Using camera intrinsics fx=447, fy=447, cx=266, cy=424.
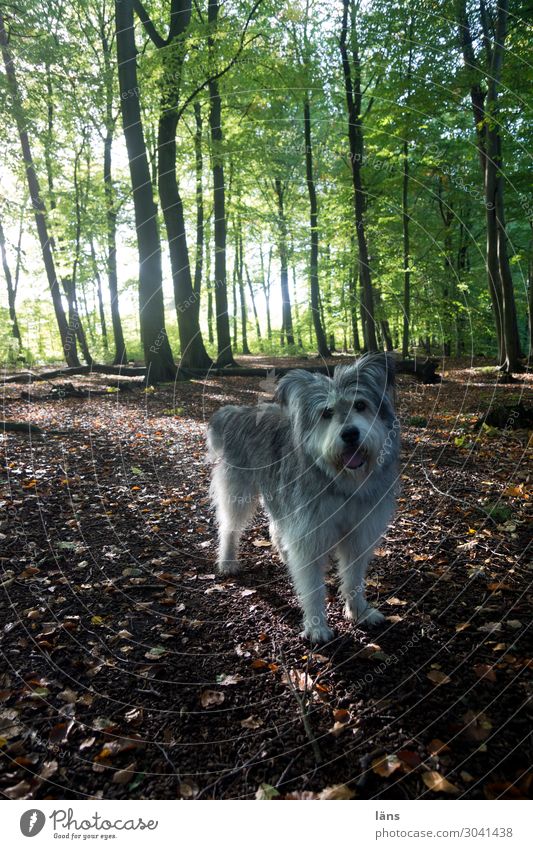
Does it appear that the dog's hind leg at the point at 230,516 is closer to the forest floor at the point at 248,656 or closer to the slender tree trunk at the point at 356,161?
the forest floor at the point at 248,656

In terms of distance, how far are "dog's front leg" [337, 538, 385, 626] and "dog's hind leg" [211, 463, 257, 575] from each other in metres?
1.44

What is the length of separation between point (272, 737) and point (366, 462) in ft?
6.71

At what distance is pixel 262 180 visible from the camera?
2527cm

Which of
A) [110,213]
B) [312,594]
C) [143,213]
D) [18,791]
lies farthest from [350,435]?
[110,213]

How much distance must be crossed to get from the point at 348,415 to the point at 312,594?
170 cm

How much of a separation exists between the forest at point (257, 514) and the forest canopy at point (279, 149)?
15 cm

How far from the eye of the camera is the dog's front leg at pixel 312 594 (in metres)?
4.03

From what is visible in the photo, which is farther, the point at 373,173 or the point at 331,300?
the point at 331,300

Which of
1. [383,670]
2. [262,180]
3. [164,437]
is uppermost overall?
[262,180]

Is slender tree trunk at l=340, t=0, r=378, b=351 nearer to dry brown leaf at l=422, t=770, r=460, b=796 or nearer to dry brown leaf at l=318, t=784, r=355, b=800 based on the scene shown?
dry brown leaf at l=422, t=770, r=460, b=796

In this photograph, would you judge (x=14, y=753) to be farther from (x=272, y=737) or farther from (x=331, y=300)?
(x=331, y=300)

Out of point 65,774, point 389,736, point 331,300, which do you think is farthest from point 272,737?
point 331,300

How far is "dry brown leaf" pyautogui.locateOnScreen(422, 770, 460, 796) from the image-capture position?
2420 millimetres
